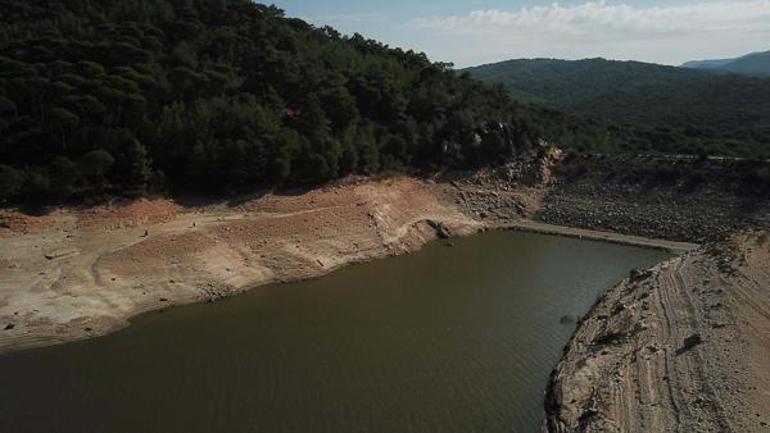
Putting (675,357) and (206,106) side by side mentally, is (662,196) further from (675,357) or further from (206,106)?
(206,106)

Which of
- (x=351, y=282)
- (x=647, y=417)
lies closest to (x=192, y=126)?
(x=351, y=282)

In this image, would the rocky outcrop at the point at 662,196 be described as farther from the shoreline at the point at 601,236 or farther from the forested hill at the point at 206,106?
the forested hill at the point at 206,106

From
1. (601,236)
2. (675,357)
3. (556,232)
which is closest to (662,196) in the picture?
(601,236)

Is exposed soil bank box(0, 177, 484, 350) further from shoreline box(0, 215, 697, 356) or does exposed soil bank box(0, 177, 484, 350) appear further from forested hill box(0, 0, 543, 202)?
forested hill box(0, 0, 543, 202)

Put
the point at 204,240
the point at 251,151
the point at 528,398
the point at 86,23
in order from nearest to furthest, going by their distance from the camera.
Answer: the point at 528,398 → the point at 204,240 → the point at 251,151 → the point at 86,23

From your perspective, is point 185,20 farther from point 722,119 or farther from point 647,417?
point 722,119

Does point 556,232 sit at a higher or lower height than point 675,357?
lower

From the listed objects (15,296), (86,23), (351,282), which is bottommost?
(351,282)
